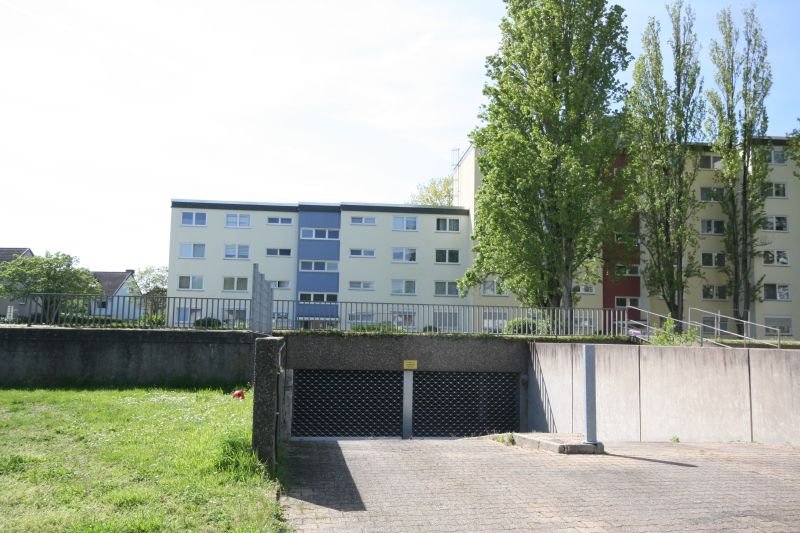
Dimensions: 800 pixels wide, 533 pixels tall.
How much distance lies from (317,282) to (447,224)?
10051mm

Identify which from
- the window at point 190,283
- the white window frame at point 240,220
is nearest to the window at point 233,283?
the window at point 190,283

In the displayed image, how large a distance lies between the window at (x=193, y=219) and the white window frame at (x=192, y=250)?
142 cm

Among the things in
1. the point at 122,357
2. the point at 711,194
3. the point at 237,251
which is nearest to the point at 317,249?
the point at 237,251

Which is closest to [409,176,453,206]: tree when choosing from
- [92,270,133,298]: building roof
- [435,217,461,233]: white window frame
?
[435,217,461,233]: white window frame

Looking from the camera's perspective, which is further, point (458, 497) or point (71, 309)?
point (71, 309)

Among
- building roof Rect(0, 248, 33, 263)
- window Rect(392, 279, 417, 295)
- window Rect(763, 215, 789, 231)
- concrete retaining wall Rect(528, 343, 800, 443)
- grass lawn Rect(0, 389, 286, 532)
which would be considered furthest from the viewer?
building roof Rect(0, 248, 33, 263)

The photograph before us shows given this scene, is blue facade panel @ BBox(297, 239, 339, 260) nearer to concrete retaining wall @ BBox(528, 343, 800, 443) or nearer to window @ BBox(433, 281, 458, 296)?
window @ BBox(433, 281, 458, 296)

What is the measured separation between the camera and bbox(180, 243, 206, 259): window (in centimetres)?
4703

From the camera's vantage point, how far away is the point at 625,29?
93.2ft

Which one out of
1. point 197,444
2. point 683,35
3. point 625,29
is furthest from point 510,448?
point 683,35

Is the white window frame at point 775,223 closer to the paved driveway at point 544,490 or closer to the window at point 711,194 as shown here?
the window at point 711,194

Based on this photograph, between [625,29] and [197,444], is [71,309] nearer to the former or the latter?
[197,444]

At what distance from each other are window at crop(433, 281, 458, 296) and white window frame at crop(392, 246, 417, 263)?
233 centimetres

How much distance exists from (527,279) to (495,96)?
8.02 m
